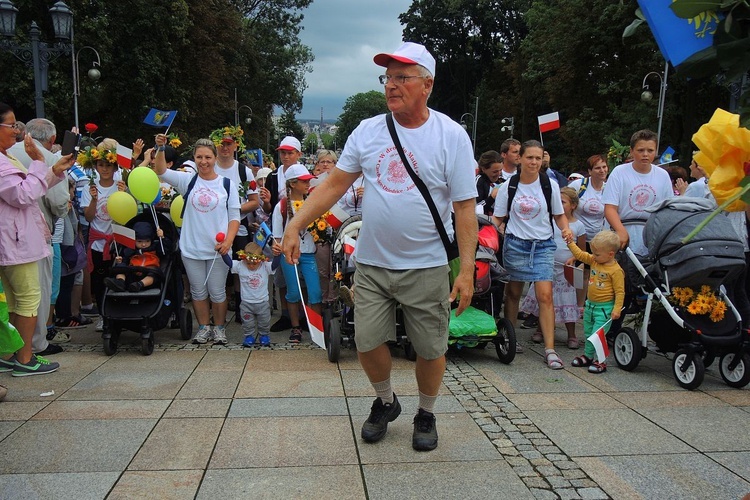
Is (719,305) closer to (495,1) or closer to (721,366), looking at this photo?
(721,366)

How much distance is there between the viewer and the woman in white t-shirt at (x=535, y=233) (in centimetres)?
602

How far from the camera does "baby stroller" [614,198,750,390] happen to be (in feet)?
16.4

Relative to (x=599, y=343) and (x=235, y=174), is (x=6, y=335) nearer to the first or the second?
(x=235, y=174)

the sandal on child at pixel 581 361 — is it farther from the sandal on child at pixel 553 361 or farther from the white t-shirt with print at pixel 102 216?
the white t-shirt with print at pixel 102 216

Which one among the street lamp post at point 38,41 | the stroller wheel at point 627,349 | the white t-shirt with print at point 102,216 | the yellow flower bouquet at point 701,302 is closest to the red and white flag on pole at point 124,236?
the white t-shirt with print at point 102,216

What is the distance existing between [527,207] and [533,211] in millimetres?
67

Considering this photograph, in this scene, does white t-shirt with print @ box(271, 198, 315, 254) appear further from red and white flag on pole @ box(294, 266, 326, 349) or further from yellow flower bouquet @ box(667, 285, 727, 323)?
yellow flower bouquet @ box(667, 285, 727, 323)

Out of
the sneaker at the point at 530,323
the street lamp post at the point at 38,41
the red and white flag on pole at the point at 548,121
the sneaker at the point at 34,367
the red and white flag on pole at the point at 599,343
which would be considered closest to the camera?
the sneaker at the point at 34,367

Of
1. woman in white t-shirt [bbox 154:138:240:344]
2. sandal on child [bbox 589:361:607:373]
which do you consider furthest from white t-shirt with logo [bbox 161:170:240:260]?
sandal on child [bbox 589:361:607:373]

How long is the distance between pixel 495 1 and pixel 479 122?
9555 millimetres

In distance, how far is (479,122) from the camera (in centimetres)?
5450

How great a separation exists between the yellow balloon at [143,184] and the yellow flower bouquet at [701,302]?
4863mm

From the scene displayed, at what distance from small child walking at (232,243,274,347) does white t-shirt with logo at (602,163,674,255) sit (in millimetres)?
3427

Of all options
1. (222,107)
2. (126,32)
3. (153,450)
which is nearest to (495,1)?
(222,107)
